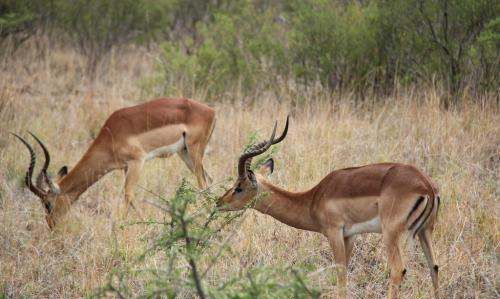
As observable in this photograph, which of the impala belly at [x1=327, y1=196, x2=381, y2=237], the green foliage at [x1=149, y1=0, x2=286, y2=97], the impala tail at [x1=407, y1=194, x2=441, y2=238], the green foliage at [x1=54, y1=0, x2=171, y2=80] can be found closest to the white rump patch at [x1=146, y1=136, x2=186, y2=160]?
the green foliage at [x1=149, y1=0, x2=286, y2=97]

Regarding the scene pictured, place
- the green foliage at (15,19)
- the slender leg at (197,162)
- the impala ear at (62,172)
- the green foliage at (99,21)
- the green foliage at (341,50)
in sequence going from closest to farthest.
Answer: the impala ear at (62,172) < the slender leg at (197,162) < the green foliage at (341,50) < the green foliage at (15,19) < the green foliage at (99,21)

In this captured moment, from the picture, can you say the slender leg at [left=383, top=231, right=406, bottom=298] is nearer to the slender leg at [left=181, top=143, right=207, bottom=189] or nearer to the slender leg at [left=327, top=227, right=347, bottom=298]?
the slender leg at [left=327, top=227, right=347, bottom=298]

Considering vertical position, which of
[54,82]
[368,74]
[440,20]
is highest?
[440,20]

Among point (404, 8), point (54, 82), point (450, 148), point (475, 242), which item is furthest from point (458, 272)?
point (54, 82)

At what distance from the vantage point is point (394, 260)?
4.38 meters

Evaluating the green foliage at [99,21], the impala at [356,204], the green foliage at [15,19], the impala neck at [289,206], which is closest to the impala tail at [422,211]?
the impala at [356,204]

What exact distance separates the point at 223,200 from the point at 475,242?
181 cm

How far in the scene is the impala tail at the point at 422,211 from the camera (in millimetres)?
4256

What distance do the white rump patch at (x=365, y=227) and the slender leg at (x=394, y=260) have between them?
183mm

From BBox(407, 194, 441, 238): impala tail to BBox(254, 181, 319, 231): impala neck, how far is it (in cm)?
81

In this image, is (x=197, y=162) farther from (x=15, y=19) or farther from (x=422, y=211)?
(x=15, y=19)

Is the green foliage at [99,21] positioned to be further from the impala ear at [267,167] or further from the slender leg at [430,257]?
the slender leg at [430,257]

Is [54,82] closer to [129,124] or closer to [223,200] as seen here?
[129,124]

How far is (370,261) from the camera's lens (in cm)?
521
